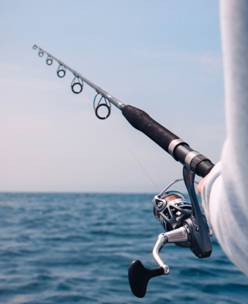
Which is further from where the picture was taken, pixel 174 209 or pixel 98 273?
pixel 98 273

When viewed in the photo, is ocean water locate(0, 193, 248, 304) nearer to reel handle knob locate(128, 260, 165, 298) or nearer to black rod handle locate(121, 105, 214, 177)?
black rod handle locate(121, 105, 214, 177)

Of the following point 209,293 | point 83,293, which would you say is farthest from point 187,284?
point 83,293

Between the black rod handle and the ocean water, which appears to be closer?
the black rod handle

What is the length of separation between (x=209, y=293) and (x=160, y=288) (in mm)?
617

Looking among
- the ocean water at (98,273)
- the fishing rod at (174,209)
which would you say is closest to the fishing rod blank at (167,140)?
the fishing rod at (174,209)

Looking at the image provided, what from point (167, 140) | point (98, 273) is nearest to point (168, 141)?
point (167, 140)

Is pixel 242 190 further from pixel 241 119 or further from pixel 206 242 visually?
pixel 206 242

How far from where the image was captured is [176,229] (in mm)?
1688

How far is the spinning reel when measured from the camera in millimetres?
1299

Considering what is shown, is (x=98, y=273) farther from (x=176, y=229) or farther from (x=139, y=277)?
(x=139, y=277)

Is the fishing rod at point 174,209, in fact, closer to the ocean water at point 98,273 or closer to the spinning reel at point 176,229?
the spinning reel at point 176,229

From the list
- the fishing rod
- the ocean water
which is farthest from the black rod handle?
the ocean water

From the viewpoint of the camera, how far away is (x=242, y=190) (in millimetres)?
713

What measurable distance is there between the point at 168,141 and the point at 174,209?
338 mm
